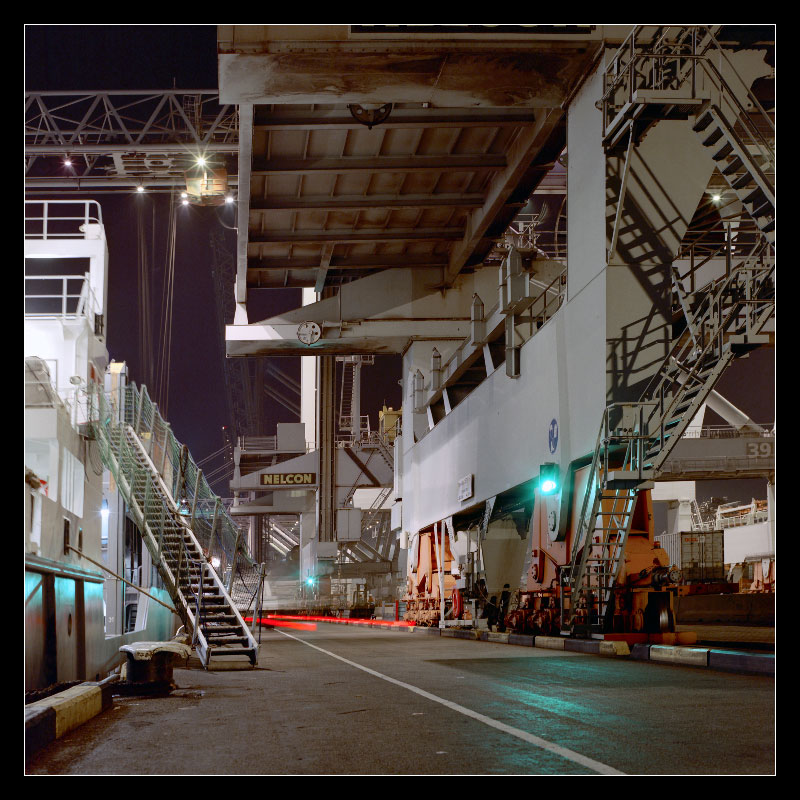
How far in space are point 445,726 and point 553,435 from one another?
11.6m

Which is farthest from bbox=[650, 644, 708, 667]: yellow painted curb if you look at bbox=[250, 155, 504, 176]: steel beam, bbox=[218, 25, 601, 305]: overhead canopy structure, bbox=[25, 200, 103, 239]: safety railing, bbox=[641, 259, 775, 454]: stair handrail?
bbox=[250, 155, 504, 176]: steel beam

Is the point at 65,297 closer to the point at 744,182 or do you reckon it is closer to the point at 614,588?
the point at 614,588

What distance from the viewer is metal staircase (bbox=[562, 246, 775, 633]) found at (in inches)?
535

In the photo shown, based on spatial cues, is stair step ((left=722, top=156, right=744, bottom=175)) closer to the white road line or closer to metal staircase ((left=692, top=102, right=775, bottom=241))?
metal staircase ((left=692, top=102, right=775, bottom=241))

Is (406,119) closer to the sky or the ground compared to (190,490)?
closer to the sky

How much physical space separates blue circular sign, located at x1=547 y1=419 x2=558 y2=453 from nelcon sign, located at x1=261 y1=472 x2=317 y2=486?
38.4 m

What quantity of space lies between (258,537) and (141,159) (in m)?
51.2

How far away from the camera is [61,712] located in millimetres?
7246

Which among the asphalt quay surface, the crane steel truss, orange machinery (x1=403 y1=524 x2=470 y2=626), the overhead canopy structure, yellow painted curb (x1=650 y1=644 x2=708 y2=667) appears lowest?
orange machinery (x1=403 y1=524 x2=470 y2=626)

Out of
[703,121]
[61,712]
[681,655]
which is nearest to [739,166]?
[703,121]

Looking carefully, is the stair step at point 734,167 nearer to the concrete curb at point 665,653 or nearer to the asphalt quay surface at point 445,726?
the concrete curb at point 665,653

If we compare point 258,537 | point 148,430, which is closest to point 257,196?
point 148,430

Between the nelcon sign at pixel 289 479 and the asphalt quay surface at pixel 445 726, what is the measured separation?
4401 centimetres

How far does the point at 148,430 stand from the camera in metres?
24.8
